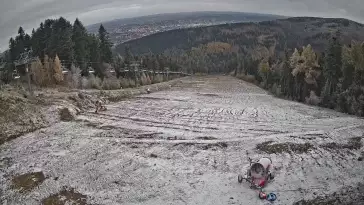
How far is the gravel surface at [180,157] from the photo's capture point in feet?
84.2

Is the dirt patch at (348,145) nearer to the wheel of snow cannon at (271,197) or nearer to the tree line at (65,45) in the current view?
the wheel of snow cannon at (271,197)

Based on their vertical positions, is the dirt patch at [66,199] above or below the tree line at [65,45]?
below

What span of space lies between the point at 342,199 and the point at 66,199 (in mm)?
17439

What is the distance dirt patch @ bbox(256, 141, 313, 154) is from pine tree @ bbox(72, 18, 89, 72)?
62.6m

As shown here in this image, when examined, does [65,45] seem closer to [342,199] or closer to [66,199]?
[66,199]

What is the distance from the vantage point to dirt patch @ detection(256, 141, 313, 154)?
33500 millimetres

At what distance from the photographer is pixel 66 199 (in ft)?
82.5

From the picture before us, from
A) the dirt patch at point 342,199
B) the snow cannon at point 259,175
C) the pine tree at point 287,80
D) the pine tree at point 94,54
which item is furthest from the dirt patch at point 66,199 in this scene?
the pine tree at point 287,80

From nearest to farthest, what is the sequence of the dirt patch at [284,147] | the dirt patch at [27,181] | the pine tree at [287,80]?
the dirt patch at [27,181]
the dirt patch at [284,147]
the pine tree at [287,80]

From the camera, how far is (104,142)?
37.1 metres

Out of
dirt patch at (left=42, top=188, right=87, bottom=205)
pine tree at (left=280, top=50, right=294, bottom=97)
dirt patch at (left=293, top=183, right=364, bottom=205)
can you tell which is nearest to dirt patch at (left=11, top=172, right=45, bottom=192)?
dirt patch at (left=42, top=188, right=87, bottom=205)

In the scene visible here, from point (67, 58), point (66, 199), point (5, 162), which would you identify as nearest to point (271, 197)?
point (66, 199)

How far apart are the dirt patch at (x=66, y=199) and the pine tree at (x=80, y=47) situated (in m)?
66.2

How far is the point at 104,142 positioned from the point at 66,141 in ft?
12.1
